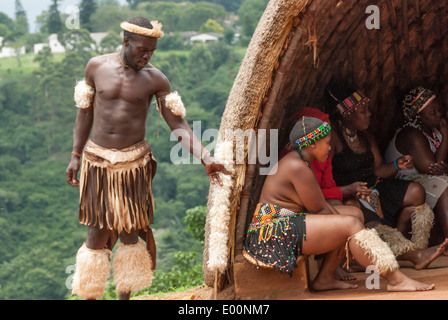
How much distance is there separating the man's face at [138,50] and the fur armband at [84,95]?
313mm

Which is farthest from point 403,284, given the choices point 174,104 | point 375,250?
point 174,104

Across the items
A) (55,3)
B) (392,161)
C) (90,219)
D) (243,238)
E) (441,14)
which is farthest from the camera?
(55,3)

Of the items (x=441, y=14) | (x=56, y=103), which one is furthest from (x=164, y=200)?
(x=441, y=14)

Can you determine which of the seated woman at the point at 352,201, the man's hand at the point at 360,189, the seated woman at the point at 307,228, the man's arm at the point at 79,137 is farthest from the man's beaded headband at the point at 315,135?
the man's arm at the point at 79,137

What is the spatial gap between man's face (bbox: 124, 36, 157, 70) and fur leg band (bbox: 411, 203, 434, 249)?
2.35 meters

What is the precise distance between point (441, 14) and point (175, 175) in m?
19.9

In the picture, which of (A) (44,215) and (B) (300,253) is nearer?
(B) (300,253)

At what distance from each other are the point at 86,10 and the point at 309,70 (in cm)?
3028

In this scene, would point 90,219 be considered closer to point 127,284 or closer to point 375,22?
point 127,284

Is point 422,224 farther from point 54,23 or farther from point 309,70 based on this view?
point 54,23

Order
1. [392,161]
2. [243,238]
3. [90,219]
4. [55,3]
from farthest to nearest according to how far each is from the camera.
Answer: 1. [55,3]
2. [392,161]
3. [243,238]
4. [90,219]

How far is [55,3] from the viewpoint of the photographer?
33.4 metres

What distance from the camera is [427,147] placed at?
203 inches

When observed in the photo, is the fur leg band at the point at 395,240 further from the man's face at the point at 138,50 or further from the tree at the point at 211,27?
the tree at the point at 211,27
